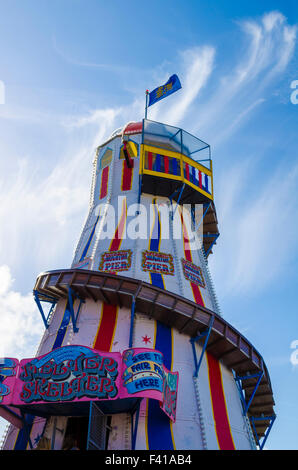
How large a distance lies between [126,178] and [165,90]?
9522mm

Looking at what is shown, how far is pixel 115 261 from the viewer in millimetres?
24188

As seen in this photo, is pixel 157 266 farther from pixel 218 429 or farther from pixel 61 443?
pixel 61 443

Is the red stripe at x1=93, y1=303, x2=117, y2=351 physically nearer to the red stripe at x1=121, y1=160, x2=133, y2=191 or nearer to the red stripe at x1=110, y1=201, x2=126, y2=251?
the red stripe at x1=110, y1=201, x2=126, y2=251

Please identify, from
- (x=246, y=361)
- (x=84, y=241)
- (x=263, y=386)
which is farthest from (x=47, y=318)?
(x=263, y=386)

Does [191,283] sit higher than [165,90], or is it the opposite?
[165,90]

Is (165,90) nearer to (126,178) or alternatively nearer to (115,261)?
(126,178)

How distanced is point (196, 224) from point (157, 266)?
24.2 ft

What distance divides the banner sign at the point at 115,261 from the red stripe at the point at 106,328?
305cm

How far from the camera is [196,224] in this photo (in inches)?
1189

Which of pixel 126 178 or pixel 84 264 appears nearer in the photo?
pixel 84 264

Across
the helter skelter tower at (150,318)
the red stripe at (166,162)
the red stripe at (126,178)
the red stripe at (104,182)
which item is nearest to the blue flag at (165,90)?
the helter skelter tower at (150,318)

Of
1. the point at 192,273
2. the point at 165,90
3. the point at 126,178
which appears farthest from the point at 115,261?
the point at 165,90

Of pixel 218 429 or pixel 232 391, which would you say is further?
pixel 232 391

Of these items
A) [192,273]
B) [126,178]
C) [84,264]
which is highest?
[126,178]
